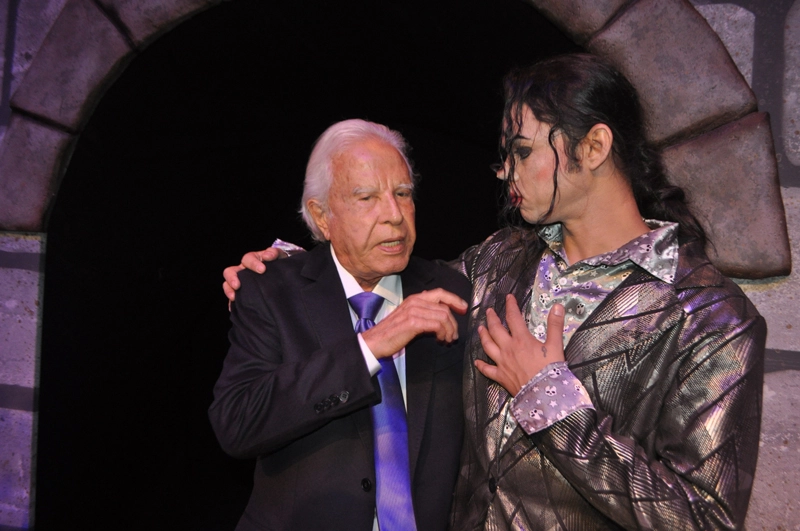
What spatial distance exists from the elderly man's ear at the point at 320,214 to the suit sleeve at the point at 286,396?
1.36ft

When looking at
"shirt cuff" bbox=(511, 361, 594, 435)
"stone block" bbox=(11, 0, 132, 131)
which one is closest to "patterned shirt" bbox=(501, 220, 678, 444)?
"shirt cuff" bbox=(511, 361, 594, 435)

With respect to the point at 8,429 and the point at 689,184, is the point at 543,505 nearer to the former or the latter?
the point at 689,184

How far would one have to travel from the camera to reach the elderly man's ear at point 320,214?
5.71 feet

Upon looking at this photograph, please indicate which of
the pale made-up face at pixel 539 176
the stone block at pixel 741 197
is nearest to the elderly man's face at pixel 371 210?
the pale made-up face at pixel 539 176

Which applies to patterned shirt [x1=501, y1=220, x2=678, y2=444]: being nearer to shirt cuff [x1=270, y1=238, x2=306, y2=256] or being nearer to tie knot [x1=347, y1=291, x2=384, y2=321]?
tie knot [x1=347, y1=291, x2=384, y2=321]

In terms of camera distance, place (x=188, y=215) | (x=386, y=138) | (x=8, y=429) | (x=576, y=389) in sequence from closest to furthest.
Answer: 1. (x=576, y=389)
2. (x=386, y=138)
3. (x=8, y=429)
4. (x=188, y=215)

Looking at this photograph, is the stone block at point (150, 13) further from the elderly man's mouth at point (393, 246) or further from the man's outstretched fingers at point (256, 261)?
the elderly man's mouth at point (393, 246)

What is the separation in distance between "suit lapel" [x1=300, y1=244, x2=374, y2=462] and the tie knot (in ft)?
0.13

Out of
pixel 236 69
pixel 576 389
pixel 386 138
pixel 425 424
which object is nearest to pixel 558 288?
pixel 576 389

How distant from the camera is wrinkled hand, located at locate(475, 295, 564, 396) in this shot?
126 centimetres

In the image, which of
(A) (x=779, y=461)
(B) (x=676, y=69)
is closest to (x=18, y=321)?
(B) (x=676, y=69)

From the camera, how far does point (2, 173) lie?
2188 millimetres

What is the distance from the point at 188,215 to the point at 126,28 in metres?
1.09

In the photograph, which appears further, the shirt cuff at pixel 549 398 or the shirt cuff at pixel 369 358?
the shirt cuff at pixel 369 358
